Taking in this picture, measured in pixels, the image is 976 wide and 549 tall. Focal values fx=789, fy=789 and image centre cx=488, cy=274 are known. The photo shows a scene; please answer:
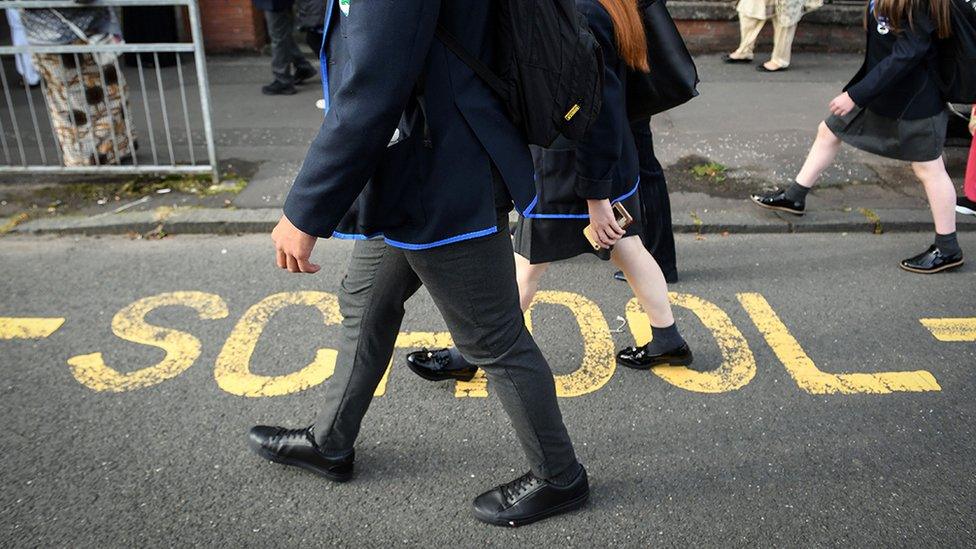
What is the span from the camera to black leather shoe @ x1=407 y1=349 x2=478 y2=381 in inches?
131

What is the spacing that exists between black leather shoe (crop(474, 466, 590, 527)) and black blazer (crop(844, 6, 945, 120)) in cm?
285

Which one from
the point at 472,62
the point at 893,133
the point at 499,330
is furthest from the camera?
the point at 893,133

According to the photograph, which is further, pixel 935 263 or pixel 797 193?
pixel 797 193

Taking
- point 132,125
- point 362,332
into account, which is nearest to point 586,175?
point 362,332

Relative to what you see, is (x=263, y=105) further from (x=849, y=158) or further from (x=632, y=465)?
(x=632, y=465)

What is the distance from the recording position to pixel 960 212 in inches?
203

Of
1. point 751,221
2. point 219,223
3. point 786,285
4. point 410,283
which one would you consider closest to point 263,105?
point 219,223

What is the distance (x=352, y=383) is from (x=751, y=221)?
3.29 m

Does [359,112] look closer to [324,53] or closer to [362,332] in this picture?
[324,53]

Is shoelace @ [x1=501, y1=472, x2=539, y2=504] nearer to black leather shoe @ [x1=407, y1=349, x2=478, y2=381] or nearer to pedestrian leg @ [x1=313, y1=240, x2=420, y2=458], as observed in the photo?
pedestrian leg @ [x1=313, y1=240, x2=420, y2=458]

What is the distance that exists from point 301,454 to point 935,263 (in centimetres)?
363

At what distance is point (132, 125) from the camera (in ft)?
20.1

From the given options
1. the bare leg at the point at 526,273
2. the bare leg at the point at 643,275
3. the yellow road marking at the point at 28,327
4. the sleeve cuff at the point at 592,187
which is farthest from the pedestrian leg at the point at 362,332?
the yellow road marking at the point at 28,327

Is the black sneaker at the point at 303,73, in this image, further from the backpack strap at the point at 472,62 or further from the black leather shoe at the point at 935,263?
the backpack strap at the point at 472,62
